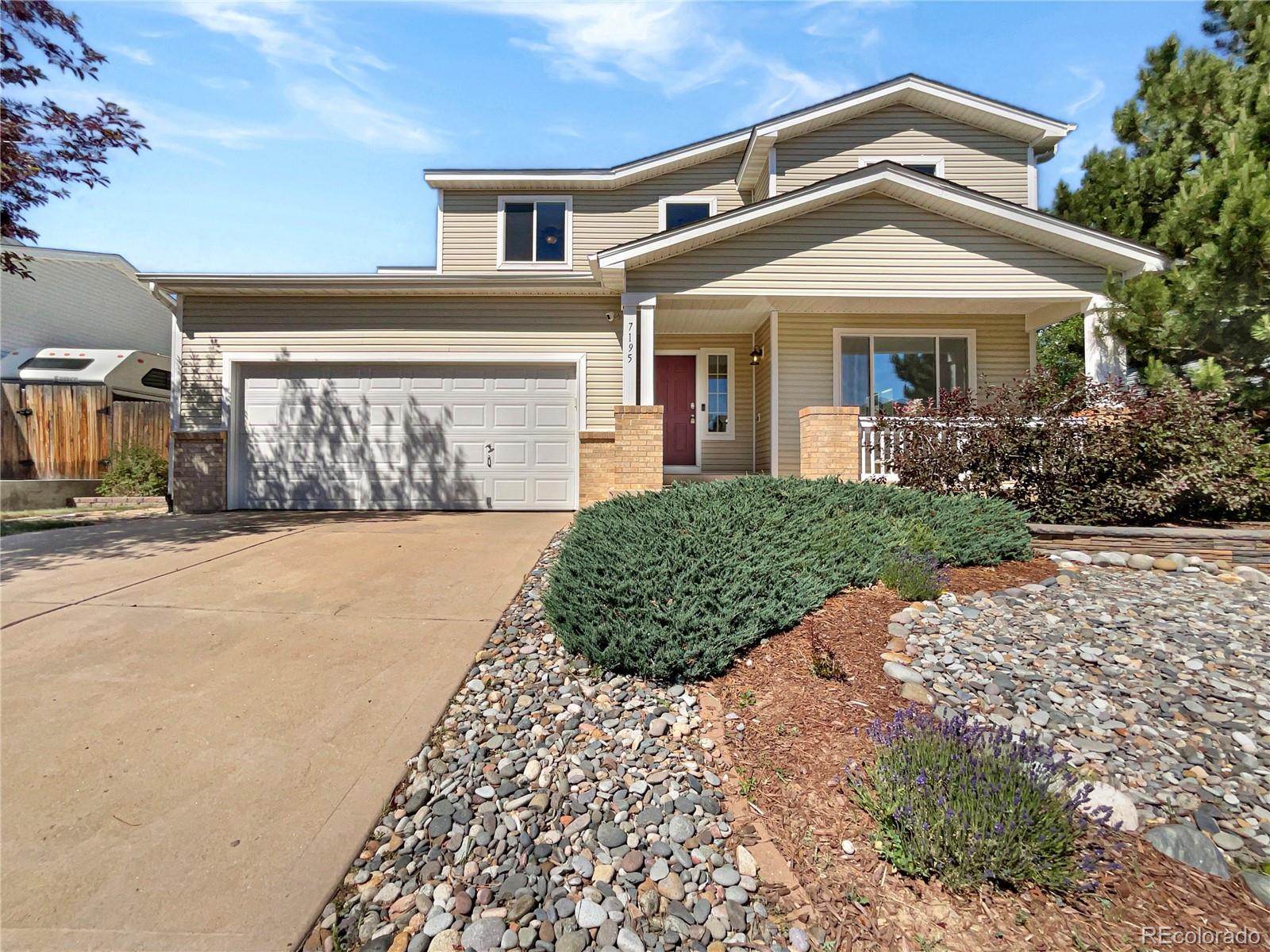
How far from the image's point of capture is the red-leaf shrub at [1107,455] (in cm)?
612

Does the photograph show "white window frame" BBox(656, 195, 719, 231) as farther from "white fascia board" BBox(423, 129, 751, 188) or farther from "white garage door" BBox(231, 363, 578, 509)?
"white garage door" BBox(231, 363, 578, 509)

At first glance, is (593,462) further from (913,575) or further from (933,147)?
(933,147)

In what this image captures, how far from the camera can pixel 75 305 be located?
15.2 meters

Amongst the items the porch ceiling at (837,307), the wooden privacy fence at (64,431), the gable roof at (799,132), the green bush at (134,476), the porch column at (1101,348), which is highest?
the gable roof at (799,132)

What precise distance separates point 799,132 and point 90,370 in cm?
1527

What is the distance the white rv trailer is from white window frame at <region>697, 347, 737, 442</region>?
462 inches

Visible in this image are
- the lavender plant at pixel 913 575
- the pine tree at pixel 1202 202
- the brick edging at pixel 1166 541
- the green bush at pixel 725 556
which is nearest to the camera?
the green bush at pixel 725 556

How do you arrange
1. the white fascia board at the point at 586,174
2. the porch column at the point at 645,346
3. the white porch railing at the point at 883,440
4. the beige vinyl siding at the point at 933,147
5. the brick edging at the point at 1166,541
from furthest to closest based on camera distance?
the white fascia board at the point at 586,174
the beige vinyl siding at the point at 933,147
the porch column at the point at 645,346
the white porch railing at the point at 883,440
the brick edging at the point at 1166,541

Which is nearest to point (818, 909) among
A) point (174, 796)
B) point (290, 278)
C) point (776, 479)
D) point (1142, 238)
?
point (174, 796)

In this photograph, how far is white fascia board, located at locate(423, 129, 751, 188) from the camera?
12.0m

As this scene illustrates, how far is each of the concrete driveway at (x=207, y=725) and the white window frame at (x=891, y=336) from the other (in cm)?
725

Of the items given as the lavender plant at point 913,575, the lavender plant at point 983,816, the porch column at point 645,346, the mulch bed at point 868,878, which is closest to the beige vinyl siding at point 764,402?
the porch column at point 645,346

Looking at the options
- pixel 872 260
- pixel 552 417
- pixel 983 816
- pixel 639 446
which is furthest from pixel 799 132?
pixel 983 816

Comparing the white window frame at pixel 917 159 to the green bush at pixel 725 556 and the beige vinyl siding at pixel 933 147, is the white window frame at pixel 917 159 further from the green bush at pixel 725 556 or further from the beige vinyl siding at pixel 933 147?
the green bush at pixel 725 556
